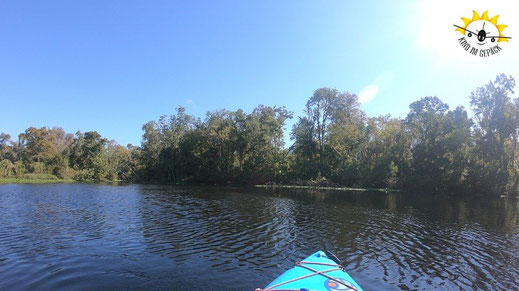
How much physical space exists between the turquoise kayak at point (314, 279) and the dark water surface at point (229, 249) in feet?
6.37

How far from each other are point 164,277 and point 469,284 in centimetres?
1168

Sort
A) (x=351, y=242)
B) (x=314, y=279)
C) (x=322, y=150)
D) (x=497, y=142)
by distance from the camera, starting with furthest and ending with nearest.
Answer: (x=322, y=150)
(x=497, y=142)
(x=351, y=242)
(x=314, y=279)

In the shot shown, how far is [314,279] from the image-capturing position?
8.54 meters

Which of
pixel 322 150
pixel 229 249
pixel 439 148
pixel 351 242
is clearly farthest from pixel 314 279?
pixel 322 150

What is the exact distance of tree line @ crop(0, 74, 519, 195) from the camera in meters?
56.8

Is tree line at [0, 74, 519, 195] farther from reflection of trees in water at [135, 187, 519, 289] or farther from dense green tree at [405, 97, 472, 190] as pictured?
reflection of trees in water at [135, 187, 519, 289]

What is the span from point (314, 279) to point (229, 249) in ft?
22.6

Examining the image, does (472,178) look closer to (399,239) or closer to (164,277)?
(399,239)

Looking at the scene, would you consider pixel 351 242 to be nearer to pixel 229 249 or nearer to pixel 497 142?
pixel 229 249

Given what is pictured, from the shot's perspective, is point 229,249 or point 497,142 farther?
point 497,142

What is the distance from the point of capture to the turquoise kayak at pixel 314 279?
800cm

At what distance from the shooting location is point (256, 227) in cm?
2023

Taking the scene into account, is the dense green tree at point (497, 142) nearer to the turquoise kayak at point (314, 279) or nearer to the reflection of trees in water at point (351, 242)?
the reflection of trees in water at point (351, 242)

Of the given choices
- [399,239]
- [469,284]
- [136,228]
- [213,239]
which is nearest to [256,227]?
[213,239]
